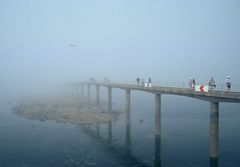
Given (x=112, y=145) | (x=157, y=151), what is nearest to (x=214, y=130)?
(x=157, y=151)

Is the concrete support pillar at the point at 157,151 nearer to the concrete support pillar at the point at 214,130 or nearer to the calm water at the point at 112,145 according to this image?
the calm water at the point at 112,145

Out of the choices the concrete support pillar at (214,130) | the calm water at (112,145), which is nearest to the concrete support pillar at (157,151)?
the calm water at (112,145)

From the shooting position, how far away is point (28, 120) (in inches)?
2266

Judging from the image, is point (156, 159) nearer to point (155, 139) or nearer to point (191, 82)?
point (155, 139)

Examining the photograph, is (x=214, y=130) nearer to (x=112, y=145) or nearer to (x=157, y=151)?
(x=157, y=151)

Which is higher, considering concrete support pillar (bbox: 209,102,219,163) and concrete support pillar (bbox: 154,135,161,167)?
concrete support pillar (bbox: 209,102,219,163)

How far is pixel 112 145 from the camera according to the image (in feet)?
127

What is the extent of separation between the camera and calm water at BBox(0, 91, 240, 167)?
3144 cm

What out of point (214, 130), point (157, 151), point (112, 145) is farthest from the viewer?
point (112, 145)

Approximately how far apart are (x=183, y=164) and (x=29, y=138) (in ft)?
79.9

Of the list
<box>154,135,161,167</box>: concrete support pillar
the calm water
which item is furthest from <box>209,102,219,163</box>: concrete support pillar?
<box>154,135,161,167</box>: concrete support pillar

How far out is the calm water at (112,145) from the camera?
3144 cm

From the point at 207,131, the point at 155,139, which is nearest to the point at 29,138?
the point at 155,139

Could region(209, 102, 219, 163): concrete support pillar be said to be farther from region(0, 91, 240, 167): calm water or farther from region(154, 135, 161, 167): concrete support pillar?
region(154, 135, 161, 167): concrete support pillar
